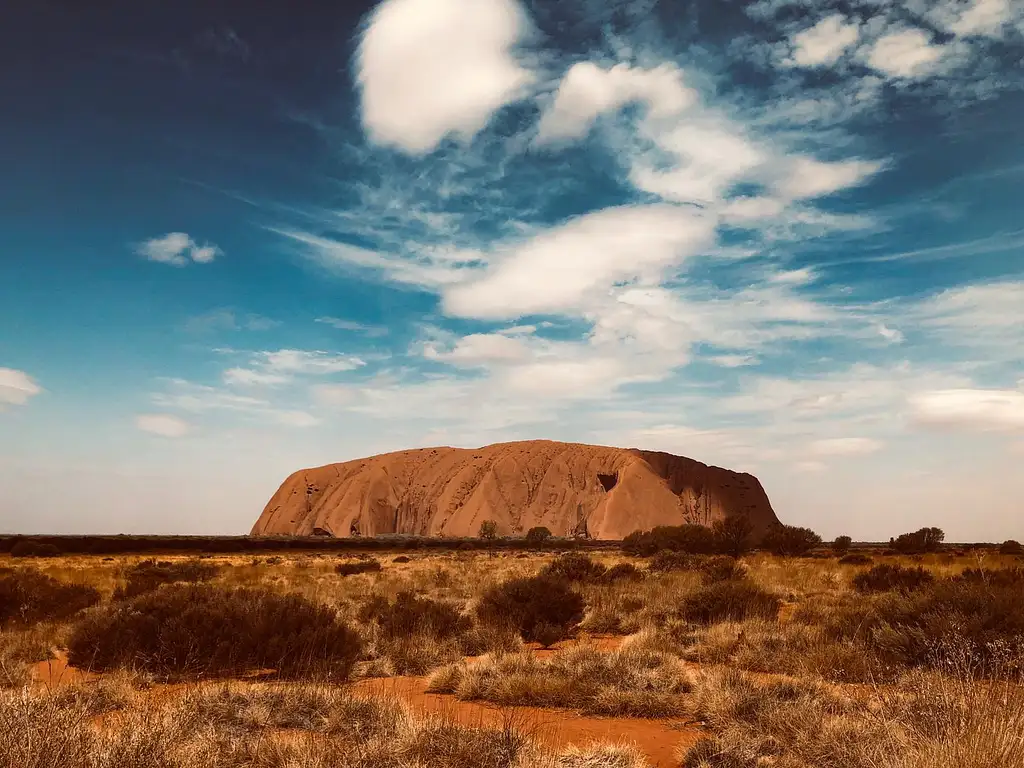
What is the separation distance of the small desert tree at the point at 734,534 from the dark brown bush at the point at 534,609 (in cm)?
3418

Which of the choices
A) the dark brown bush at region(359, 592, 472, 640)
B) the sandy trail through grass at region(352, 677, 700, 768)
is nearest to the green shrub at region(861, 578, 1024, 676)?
the sandy trail through grass at region(352, 677, 700, 768)

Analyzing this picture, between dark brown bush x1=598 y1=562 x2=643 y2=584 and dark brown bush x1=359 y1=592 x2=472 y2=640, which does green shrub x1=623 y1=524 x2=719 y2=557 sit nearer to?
dark brown bush x1=598 y1=562 x2=643 y2=584

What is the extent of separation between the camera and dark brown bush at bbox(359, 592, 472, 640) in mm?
12142

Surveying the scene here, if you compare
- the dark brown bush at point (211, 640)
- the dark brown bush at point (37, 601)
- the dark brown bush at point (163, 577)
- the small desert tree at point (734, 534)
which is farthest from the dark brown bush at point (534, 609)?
the small desert tree at point (734, 534)

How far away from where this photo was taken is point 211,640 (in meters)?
9.48

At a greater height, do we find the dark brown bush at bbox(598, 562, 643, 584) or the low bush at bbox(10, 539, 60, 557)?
the dark brown bush at bbox(598, 562, 643, 584)

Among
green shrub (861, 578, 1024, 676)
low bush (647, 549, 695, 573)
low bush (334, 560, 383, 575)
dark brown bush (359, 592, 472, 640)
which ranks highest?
green shrub (861, 578, 1024, 676)

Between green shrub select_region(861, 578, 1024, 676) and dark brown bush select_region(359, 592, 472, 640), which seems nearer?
green shrub select_region(861, 578, 1024, 676)

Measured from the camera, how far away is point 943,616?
9156 millimetres

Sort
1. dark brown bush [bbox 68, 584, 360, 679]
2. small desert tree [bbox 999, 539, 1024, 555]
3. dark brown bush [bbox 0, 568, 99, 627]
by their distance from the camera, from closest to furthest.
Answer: dark brown bush [bbox 68, 584, 360, 679]
dark brown bush [bbox 0, 568, 99, 627]
small desert tree [bbox 999, 539, 1024, 555]

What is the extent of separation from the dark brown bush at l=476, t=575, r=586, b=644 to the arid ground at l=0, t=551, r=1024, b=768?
5 centimetres

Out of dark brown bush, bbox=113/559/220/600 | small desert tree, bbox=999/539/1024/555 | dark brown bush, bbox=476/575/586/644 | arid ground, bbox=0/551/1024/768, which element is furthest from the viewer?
small desert tree, bbox=999/539/1024/555

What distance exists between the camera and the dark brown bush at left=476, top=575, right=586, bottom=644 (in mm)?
12352

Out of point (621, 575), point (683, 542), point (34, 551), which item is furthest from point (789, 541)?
point (34, 551)
